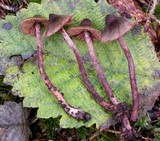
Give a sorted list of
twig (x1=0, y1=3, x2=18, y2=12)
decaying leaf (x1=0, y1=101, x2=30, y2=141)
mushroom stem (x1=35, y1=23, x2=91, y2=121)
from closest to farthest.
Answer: mushroom stem (x1=35, y1=23, x2=91, y2=121), decaying leaf (x1=0, y1=101, x2=30, y2=141), twig (x1=0, y1=3, x2=18, y2=12)

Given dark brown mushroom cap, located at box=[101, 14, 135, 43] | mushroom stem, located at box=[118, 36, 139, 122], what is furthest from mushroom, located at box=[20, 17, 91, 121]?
dark brown mushroom cap, located at box=[101, 14, 135, 43]

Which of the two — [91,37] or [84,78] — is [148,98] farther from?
[91,37]

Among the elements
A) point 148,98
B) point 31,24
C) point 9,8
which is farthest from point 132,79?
point 9,8

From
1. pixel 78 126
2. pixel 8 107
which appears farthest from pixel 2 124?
pixel 78 126

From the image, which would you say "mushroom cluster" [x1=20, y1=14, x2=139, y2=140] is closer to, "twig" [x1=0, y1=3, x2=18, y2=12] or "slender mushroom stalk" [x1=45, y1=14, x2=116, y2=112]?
"slender mushroom stalk" [x1=45, y1=14, x2=116, y2=112]

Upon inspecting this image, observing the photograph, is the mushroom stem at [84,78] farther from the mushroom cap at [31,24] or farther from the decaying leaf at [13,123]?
the decaying leaf at [13,123]

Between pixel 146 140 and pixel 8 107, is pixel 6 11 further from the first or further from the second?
pixel 146 140

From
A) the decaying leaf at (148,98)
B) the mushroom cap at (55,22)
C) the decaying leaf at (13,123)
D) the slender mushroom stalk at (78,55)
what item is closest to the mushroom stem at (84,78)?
the slender mushroom stalk at (78,55)
